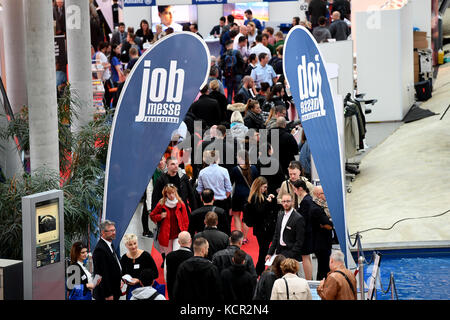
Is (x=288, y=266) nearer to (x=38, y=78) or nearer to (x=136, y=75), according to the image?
(x=136, y=75)

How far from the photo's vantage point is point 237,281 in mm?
7449

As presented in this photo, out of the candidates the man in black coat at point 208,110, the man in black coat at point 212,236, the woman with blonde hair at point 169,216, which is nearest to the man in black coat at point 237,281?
the man in black coat at point 212,236

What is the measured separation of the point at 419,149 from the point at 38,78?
353 inches

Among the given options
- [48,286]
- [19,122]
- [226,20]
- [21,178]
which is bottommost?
[48,286]

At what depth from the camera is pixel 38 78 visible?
870 cm

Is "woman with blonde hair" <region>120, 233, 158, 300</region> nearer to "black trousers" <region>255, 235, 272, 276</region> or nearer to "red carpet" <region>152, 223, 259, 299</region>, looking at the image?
"black trousers" <region>255, 235, 272, 276</region>

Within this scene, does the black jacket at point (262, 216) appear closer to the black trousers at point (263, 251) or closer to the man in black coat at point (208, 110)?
the black trousers at point (263, 251)

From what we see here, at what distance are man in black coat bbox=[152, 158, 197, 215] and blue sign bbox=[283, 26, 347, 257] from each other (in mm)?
1900

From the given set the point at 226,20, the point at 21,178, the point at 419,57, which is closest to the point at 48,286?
the point at 21,178

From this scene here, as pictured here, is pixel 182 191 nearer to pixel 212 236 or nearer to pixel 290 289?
pixel 212 236

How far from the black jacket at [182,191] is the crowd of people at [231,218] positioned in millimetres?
12

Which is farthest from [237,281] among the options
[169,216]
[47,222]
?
[169,216]

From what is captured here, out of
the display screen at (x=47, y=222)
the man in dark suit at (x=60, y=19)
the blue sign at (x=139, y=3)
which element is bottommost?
the display screen at (x=47, y=222)

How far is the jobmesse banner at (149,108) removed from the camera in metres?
8.69
